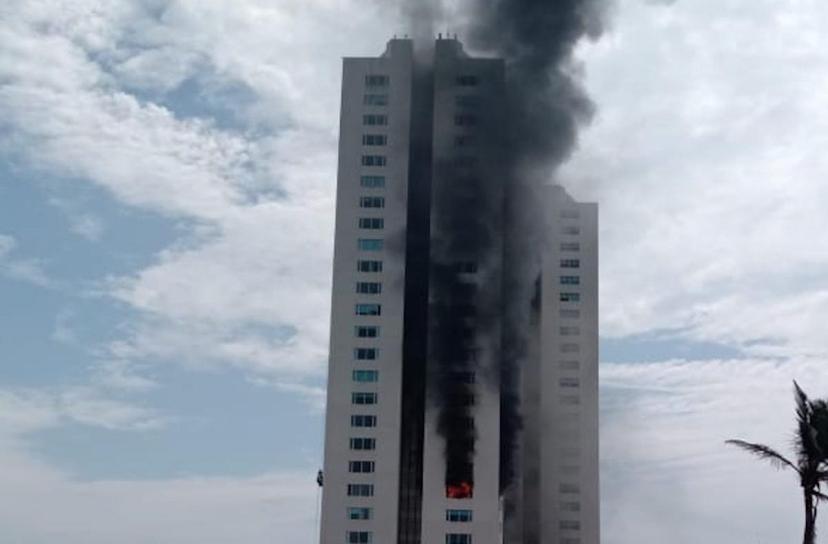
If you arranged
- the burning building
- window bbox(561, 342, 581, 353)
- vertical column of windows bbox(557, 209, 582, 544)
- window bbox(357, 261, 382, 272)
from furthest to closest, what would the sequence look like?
window bbox(561, 342, 581, 353)
vertical column of windows bbox(557, 209, 582, 544)
window bbox(357, 261, 382, 272)
the burning building

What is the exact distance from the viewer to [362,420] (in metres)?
115

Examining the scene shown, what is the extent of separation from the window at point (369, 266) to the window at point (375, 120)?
14.7 meters

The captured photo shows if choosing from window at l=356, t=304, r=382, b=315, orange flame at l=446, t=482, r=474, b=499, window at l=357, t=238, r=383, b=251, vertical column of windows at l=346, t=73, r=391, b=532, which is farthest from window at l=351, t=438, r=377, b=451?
window at l=357, t=238, r=383, b=251

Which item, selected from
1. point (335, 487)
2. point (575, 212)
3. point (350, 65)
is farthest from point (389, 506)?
point (575, 212)

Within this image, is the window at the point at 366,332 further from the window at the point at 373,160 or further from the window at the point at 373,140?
the window at the point at 373,140

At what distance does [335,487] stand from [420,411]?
12190mm

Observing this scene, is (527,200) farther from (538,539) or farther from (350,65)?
(538,539)

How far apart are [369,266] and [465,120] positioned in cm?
1914

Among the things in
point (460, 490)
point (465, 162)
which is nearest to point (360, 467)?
point (460, 490)

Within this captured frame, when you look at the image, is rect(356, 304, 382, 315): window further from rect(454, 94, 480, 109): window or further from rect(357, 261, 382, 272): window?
rect(454, 94, 480, 109): window

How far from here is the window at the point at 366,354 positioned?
11675 centimetres

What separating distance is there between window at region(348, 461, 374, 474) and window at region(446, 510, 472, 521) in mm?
8336

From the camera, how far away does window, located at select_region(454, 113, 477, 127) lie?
125 meters

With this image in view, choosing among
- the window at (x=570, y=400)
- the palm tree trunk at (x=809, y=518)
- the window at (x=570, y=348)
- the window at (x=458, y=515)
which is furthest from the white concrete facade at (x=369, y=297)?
the palm tree trunk at (x=809, y=518)
